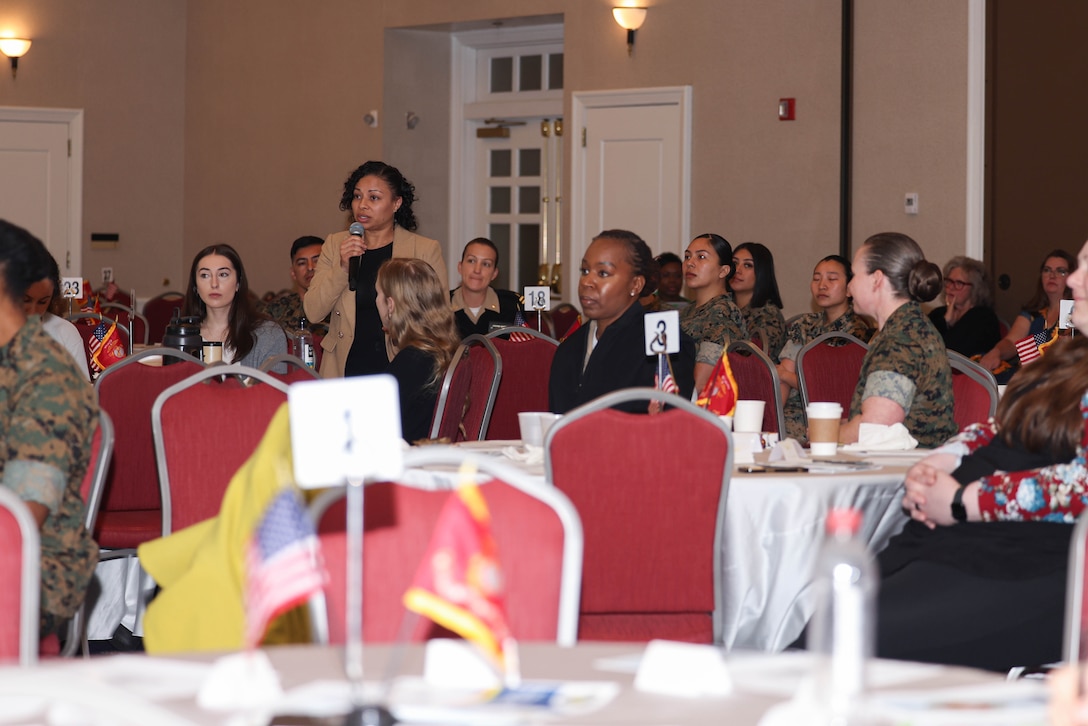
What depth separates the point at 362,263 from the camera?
576 cm

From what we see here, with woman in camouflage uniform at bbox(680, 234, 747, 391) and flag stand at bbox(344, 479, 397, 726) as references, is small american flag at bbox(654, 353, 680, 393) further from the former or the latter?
flag stand at bbox(344, 479, 397, 726)

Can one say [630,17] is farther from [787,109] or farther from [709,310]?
[709,310]

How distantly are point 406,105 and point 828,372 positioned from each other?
21.4 ft

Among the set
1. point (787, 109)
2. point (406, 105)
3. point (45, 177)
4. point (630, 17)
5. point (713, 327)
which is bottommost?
point (713, 327)

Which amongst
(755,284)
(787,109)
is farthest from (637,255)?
(787,109)

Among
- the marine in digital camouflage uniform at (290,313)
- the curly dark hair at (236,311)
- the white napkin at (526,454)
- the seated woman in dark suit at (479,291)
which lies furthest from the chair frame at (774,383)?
the marine in digital camouflage uniform at (290,313)

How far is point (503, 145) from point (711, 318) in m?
5.44

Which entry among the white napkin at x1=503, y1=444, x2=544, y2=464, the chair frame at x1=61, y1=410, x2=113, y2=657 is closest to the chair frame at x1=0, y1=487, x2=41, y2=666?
the chair frame at x1=61, y1=410, x2=113, y2=657

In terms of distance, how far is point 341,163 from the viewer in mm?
11594

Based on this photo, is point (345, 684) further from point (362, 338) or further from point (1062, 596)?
point (362, 338)

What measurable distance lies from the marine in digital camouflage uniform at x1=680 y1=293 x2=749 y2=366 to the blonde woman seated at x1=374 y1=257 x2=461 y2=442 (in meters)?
1.76

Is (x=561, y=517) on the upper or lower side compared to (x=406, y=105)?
lower

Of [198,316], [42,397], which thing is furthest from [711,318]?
[42,397]

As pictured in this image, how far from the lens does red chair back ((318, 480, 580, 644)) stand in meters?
2.05
